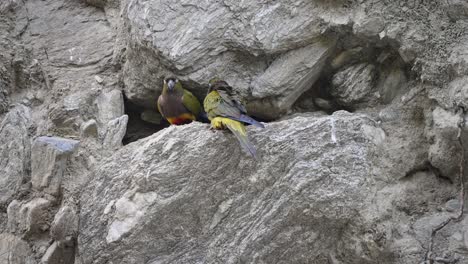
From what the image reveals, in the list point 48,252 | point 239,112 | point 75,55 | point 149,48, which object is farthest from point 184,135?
point 75,55

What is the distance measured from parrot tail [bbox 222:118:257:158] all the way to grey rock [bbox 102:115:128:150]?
2.97 ft

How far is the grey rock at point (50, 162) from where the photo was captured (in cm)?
458

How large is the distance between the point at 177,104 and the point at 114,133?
453 millimetres

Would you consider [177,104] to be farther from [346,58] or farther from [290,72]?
[346,58]

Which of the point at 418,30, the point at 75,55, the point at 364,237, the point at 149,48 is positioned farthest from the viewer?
the point at 75,55

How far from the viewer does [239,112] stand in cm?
418

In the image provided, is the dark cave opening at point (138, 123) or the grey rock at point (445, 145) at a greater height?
the dark cave opening at point (138, 123)

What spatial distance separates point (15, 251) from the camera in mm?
4516

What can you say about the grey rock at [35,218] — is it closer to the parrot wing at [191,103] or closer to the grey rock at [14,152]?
the grey rock at [14,152]

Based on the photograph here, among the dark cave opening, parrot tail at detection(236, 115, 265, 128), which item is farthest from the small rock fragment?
parrot tail at detection(236, 115, 265, 128)

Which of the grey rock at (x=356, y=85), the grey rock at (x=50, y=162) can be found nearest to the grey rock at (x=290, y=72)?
the grey rock at (x=356, y=85)

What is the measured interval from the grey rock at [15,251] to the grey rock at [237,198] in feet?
1.72

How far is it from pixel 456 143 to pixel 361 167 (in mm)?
542

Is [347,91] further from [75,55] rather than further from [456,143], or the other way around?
[75,55]
